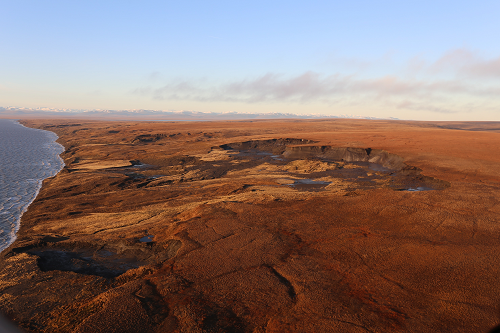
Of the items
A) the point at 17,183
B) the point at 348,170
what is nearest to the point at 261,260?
the point at 348,170

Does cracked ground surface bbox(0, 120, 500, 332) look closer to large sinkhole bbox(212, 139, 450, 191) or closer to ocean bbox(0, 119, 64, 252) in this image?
large sinkhole bbox(212, 139, 450, 191)

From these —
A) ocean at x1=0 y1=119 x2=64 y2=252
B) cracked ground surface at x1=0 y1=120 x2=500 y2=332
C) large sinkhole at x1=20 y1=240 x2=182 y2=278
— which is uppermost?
cracked ground surface at x1=0 y1=120 x2=500 y2=332

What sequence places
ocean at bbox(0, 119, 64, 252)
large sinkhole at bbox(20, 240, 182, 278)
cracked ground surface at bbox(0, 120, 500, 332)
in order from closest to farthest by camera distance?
cracked ground surface at bbox(0, 120, 500, 332)
large sinkhole at bbox(20, 240, 182, 278)
ocean at bbox(0, 119, 64, 252)

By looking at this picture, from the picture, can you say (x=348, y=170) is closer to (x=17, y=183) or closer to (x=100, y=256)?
(x=100, y=256)

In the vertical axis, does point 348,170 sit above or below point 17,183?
above

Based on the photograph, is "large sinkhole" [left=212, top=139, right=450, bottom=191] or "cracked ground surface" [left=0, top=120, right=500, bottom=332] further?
"large sinkhole" [left=212, top=139, right=450, bottom=191]

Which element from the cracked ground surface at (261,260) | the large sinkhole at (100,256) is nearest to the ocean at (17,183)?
the cracked ground surface at (261,260)

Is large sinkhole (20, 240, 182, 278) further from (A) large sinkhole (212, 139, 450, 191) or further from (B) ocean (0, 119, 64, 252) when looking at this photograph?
(A) large sinkhole (212, 139, 450, 191)

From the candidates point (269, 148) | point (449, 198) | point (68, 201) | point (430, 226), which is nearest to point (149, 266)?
point (430, 226)

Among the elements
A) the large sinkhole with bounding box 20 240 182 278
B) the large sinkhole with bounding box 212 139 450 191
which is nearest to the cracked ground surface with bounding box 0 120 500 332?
the large sinkhole with bounding box 20 240 182 278

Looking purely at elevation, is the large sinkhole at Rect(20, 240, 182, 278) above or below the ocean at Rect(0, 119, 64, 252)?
above

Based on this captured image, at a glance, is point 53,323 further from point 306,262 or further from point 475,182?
point 475,182

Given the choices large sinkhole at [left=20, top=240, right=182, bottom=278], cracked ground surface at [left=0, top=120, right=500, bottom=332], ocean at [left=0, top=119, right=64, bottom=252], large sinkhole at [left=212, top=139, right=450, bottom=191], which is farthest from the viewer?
large sinkhole at [left=212, top=139, right=450, bottom=191]
